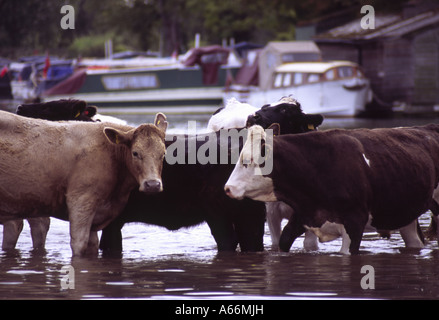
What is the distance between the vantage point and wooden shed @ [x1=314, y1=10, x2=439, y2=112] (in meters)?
43.4

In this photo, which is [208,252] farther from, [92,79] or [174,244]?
[92,79]

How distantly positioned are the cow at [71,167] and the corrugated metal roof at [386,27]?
1358 inches

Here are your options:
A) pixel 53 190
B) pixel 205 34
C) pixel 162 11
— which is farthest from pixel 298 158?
pixel 205 34

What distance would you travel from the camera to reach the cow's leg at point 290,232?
443 inches

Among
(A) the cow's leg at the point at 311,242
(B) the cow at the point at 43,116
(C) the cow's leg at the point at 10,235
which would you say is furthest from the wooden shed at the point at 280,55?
(C) the cow's leg at the point at 10,235

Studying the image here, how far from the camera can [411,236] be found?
12188mm

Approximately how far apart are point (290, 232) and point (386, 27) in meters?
36.9

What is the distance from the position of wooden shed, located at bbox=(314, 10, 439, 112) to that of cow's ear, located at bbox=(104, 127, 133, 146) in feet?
107

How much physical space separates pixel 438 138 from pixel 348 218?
202cm

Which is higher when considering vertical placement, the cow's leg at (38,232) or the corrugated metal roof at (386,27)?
the corrugated metal roof at (386,27)

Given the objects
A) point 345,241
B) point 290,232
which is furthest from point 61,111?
point 345,241

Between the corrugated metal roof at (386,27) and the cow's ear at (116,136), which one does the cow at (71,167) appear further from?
the corrugated metal roof at (386,27)

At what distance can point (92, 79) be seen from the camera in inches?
2399

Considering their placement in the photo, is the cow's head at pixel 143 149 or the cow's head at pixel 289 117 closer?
the cow's head at pixel 143 149
